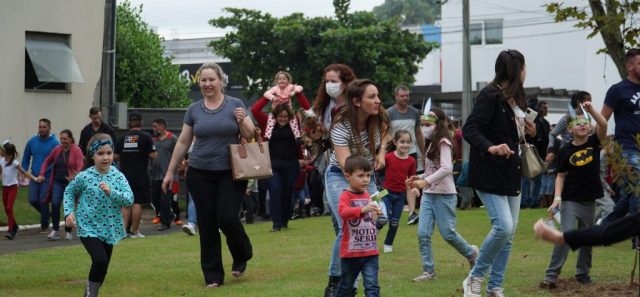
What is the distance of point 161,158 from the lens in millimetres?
19078

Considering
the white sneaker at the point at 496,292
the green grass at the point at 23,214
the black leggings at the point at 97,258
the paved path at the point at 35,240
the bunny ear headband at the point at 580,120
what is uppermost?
the bunny ear headband at the point at 580,120

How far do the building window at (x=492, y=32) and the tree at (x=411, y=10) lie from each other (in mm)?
100185

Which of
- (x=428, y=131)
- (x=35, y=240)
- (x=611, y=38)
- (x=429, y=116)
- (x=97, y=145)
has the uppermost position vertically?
(x=611, y=38)

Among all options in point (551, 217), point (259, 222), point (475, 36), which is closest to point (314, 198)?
point (259, 222)

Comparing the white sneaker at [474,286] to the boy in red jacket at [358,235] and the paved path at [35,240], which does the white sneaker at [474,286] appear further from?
the paved path at [35,240]

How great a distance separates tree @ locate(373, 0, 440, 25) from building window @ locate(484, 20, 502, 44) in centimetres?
10018

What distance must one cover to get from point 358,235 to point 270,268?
3.93 metres

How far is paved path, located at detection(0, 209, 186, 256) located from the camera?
16078 mm

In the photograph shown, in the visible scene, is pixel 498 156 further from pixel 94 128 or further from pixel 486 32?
pixel 486 32

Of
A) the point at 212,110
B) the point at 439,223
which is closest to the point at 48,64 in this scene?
the point at 212,110

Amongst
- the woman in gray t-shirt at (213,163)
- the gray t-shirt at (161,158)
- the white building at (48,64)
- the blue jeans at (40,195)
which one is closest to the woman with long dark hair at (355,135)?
the woman in gray t-shirt at (213,163)

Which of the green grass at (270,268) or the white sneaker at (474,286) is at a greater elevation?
the white sneaker at (474,286)

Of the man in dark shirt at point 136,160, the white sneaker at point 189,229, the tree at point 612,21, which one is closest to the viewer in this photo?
the tree at point 612,21

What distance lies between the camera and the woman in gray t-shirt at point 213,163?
10.4 meters
